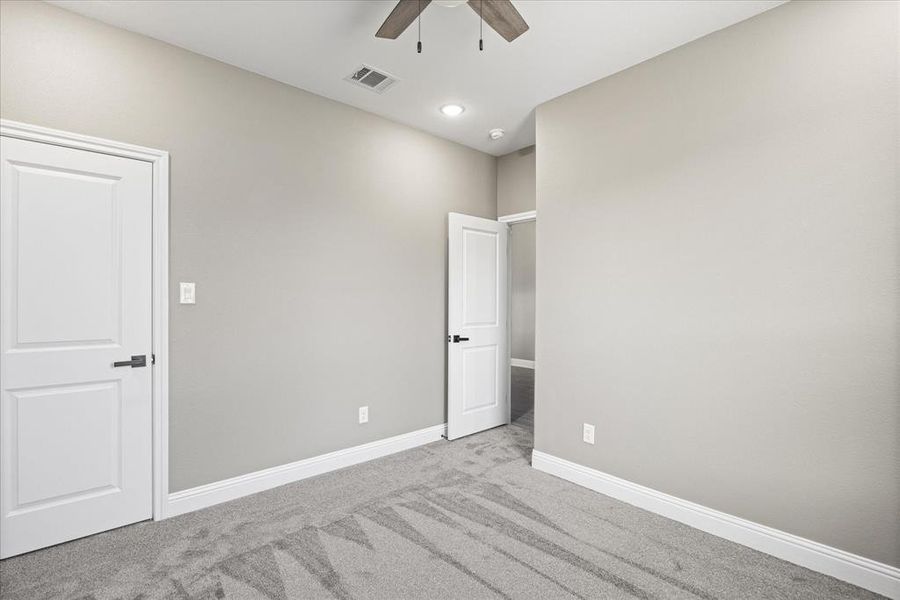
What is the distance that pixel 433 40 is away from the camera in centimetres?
252

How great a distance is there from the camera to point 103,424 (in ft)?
7.85

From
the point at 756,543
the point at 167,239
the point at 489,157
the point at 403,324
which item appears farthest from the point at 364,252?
the point at 756,543

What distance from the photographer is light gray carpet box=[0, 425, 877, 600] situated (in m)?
1.93

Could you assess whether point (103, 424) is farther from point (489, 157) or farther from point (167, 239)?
point (489, 157)

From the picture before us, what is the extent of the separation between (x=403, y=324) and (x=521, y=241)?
4458mm

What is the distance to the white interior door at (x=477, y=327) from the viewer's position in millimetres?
3949

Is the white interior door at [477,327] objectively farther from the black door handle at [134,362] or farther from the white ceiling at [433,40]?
the black door handle at [134,362]

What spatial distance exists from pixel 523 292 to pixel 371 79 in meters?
5.10

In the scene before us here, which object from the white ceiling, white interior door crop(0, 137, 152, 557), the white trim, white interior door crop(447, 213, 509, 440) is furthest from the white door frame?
the white trim

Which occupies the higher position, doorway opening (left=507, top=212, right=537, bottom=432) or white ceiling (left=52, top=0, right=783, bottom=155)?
white ceiling (left=52, top=0, right=783, bottom=155)

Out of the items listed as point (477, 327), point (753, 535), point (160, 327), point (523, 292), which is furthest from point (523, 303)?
point (160, 327)

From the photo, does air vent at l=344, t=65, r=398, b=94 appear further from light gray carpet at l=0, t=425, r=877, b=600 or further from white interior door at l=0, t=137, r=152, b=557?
light gray carpet at l=0, t=425, r=877, b=600

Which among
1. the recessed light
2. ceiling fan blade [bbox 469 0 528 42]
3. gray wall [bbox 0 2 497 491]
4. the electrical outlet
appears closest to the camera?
ceiling fan blade [bbox 469 0 528 42]

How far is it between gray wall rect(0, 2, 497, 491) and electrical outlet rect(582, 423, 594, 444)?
1429mm
